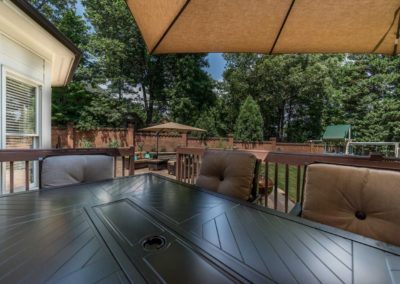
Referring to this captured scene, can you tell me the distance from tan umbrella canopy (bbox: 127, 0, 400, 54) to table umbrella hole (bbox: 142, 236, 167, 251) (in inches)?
59.2

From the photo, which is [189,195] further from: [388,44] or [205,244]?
[388,44]

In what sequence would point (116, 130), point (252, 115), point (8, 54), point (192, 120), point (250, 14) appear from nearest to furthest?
point (250, 14)
point (8, 54)
point (116, 130)
point (252, 115)
point (192, 120)

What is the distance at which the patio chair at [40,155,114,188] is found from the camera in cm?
167

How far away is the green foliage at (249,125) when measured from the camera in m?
13.2

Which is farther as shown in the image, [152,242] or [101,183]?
[101,183]

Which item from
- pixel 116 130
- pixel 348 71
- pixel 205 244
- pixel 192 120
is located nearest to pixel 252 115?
pixel 192 120

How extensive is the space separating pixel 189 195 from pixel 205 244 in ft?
2.20

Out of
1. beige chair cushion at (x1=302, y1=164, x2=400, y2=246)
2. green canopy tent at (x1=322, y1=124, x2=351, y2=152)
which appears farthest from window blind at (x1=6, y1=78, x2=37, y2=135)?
green canopy tent at (x1=322, y1=124, x2=351, y2=152)

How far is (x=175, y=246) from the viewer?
0.81m

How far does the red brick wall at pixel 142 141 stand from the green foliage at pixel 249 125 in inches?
24.7

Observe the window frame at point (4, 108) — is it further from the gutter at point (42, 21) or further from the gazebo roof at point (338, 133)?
the gazebo roof at point (338, 133)

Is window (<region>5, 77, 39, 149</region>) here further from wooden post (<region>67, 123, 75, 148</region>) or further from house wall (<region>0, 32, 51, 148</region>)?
wooden post (<region>67, 123, 75, 148</region>)

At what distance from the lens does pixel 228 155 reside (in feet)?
6.05

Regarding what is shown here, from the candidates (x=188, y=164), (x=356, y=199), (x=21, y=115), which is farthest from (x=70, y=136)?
(x=356, y=199)
